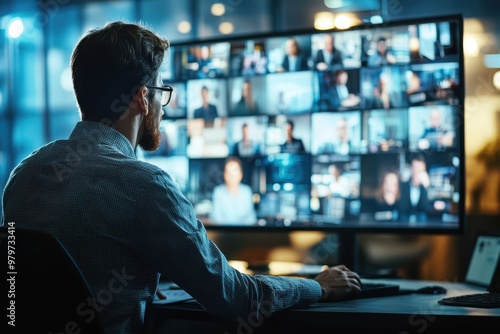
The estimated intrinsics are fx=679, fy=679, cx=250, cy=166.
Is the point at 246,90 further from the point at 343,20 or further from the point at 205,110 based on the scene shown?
the point at 343,20

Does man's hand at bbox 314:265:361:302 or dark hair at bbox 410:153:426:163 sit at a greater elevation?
dark hair at bbox 410:153:426:163

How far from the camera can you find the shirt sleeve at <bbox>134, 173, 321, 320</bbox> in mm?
1192

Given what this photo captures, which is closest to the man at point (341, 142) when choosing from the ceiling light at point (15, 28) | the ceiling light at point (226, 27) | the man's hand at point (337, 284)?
the man's hand at point (337, 284)

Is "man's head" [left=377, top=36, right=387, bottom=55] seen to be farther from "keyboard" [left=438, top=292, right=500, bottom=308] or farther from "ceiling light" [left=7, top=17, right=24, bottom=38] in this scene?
"ceiling light" [left=7, top=17, right=24, bottom=38]

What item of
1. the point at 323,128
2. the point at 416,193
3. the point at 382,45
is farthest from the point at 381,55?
the point at 416,193

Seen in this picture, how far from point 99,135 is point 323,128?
0.77 m

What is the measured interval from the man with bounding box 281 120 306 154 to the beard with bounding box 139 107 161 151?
52 centimetres

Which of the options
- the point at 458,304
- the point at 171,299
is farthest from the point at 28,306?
the point at 458,304

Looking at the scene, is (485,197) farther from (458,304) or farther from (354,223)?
(458,304)

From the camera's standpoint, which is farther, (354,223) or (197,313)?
(354,223)

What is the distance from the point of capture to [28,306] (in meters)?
1.05

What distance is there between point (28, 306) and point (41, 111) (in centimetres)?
295

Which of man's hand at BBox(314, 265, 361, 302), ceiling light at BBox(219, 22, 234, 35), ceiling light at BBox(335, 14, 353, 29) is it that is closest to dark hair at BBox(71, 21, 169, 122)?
man's hand at BBox(314, 265, 361, 302)

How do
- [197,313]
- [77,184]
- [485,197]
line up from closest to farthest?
[77,184] → [197,313] → [485,197]
